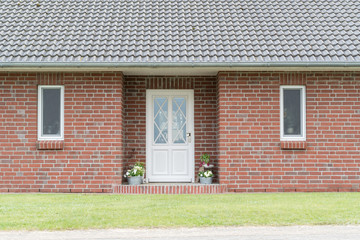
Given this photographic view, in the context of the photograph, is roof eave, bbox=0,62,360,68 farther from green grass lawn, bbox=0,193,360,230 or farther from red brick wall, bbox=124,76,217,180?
green grass lawn, bbox=0,193,360,230

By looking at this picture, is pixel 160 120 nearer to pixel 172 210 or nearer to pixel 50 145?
pixel 50 145

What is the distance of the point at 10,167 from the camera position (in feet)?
41.3

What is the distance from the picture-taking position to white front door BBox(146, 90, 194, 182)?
13.5 m

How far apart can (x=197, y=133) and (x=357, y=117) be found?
384 cm

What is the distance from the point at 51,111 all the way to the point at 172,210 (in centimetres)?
512

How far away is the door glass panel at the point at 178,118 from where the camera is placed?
13.7 m

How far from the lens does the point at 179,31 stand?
45.0 feet

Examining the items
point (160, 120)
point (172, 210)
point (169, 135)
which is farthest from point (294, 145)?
point (172, 210)

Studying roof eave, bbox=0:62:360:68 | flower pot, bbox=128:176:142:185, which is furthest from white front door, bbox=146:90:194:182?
roof eave, bbox=0:62:360:68

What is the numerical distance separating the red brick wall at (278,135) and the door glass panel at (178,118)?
1.26m

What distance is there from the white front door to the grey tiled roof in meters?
1.46

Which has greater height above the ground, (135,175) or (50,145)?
(50,145)

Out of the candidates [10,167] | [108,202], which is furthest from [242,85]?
[10,167]

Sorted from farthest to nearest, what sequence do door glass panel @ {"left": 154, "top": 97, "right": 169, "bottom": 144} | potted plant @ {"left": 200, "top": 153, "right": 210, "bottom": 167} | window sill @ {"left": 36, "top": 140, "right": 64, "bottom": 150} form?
door glass panel @ {"left": 154, "top": 97, "right": 169, "bottom": 144}, potted plant @ {"left": 200, "top": 153, "right": 210, "bottom": 167}, window sill @ {"left": 36, "top": 140, "right": 64, "bottom": 150}
